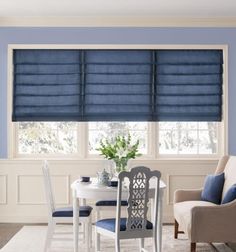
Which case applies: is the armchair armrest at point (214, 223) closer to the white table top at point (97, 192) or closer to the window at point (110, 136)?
the white table top at point (97, 192)

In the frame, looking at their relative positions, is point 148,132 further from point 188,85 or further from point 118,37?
point 118,37

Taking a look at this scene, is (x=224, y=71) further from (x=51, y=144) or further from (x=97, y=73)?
(x=51, y=144)

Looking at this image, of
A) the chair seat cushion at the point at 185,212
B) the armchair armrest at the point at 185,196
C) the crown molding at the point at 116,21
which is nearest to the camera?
the chair seat cushion at the point at 185,212

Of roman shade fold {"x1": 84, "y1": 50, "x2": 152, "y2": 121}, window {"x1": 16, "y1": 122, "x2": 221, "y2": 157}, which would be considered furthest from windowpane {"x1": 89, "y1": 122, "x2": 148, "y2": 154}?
roman shade fold {"x1": 84, "y1": 50, "x2": 152, "y2": 121}

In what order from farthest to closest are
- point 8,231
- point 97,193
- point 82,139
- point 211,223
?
point 82,139 < point 8,231 < point 211,223 < point 97,193

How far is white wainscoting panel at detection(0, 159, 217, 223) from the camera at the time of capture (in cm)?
695

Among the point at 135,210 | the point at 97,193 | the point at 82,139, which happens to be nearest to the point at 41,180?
the point at 82,139

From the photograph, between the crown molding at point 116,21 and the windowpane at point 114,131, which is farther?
the windowpane at point 114,131

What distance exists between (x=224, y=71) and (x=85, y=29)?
192cm

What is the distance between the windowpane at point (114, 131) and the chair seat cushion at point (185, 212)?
1461 millimetres

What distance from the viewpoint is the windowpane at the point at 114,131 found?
23.5ft

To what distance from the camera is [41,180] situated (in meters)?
6.97

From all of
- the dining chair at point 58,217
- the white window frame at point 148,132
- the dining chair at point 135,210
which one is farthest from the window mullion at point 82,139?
the dining chair at point 135,210

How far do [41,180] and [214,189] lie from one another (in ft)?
7.75
